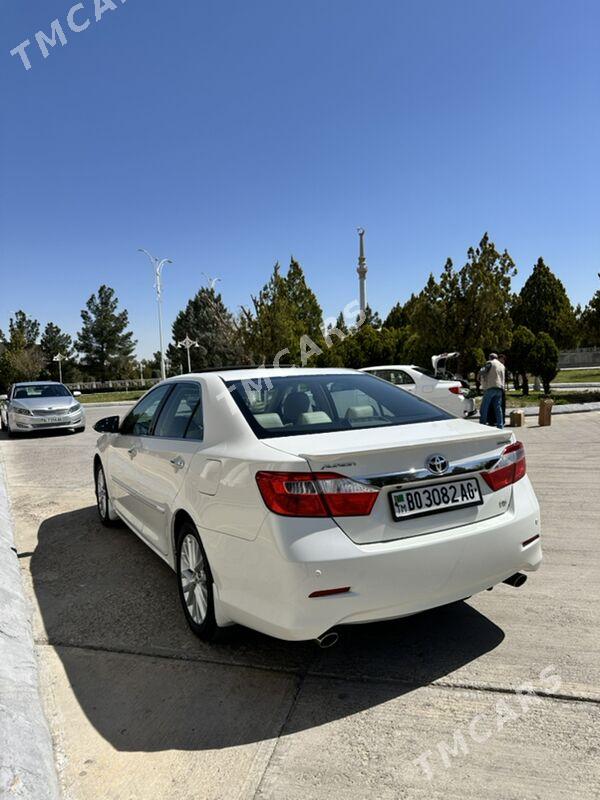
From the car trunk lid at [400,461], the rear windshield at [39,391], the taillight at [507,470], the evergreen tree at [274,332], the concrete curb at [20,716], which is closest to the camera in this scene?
the concrete curb at [20,716]

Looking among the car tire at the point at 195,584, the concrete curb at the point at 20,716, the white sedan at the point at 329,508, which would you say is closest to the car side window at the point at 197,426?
the white sedan at the point at 329,508

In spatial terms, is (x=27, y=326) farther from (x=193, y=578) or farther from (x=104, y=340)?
(x=193, y=578)

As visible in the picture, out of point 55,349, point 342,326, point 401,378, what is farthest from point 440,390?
point 55,349

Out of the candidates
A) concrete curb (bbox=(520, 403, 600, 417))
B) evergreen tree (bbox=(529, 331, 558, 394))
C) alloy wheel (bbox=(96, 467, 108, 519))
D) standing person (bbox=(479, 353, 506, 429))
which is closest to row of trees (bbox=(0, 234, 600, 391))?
evergreen tree (bbox=(529, 331, 558, 394))

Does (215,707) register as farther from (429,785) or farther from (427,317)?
(427,317)

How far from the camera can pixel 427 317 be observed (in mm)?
21234

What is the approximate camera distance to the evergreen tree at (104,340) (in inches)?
2980

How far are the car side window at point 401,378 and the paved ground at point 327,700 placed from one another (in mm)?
9595

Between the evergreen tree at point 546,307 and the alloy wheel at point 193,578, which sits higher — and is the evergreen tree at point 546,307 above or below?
above

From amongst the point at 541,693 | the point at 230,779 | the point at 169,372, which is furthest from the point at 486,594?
the point at 169,372

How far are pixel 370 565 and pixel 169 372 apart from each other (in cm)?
7115

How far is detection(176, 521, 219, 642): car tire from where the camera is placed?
311cm

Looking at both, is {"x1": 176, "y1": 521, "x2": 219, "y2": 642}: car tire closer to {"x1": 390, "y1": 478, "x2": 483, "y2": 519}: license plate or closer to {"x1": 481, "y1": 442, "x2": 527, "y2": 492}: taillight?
{"x1": 390, "y1": 478, "x2": 483, "y2": 519}: license plate

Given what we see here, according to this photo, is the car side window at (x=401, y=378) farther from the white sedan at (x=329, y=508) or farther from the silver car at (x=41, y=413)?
the white sedan at (x=329, y=508)
